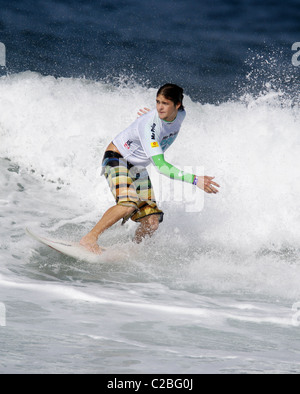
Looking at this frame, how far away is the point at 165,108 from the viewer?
503cm

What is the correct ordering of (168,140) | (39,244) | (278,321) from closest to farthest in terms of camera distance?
(278,321)
(168,140)
(39,244)

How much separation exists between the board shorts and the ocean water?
1.40 ft

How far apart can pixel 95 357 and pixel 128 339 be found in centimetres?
40

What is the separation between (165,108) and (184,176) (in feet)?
2.20

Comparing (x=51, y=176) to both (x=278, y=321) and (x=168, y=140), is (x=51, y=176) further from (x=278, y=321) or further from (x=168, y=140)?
(x=278, y=321)

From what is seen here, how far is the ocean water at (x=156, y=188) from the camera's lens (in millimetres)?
3602

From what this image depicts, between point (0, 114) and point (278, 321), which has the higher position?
point (0, 114)

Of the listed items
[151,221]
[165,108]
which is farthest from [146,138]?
[151,221]

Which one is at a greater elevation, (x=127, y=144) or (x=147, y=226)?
(x=127, y=144)

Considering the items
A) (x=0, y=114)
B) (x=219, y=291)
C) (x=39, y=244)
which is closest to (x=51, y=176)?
(x=0, y=114)

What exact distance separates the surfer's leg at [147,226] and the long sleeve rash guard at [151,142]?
554 mm

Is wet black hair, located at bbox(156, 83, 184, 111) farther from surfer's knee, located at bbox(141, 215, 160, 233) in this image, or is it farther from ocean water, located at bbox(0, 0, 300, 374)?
ocean water, located at bbox(0, 0, 300, 374)

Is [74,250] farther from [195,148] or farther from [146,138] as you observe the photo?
[195,148]
